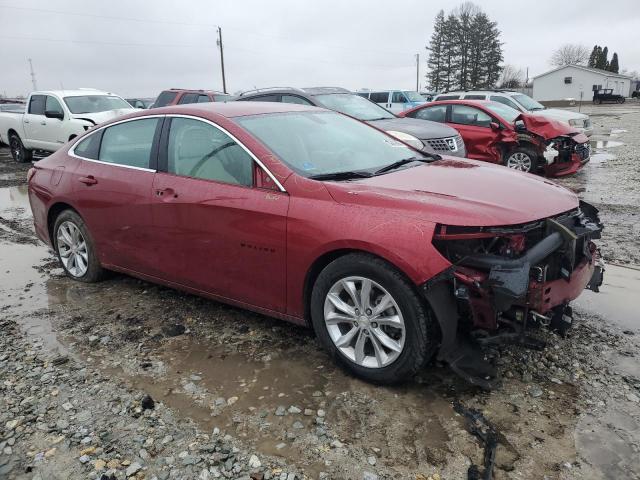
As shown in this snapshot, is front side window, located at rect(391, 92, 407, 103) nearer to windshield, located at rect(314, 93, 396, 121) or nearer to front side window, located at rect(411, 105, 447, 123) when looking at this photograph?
front side window, located at rect(411, 105, 447, 123)

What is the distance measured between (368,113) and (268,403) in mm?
7336

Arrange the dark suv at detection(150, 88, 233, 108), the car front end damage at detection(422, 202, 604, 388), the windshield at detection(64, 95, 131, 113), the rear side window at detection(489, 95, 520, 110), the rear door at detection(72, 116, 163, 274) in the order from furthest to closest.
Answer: the rear side window at detection(489, 95, 520, 110)
the dark suv at detection(150, 88, 233, 108)
the windshield at detection(64, 95, 131, 113)
the rear door at detection(72, 116, 163, 274)
the car front end damage at detection(422, 202, 604, 388)

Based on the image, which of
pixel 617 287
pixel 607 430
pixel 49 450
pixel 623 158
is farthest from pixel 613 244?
pixel 623 158

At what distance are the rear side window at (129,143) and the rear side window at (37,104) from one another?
10199mm

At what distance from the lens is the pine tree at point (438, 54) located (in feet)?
234

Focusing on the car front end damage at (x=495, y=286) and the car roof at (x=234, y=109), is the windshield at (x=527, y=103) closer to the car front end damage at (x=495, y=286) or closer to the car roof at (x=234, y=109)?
the car roof at (x=234, y=109)

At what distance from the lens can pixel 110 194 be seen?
4.55 meters

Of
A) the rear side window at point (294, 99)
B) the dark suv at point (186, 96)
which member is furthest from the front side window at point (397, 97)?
the rear side window at point (294, 99)

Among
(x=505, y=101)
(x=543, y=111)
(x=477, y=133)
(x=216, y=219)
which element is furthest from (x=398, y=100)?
(x=216, y=219)

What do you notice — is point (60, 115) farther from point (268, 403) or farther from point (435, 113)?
point (268, 403)

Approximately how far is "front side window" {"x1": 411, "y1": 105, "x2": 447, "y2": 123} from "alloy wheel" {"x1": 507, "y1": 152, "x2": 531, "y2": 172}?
1737 millimetres

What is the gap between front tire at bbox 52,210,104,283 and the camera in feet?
16.4

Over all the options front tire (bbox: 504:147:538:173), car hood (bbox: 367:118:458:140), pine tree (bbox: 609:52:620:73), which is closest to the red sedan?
car hood (bbox: 367:118:458:140)

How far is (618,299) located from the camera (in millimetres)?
4488
